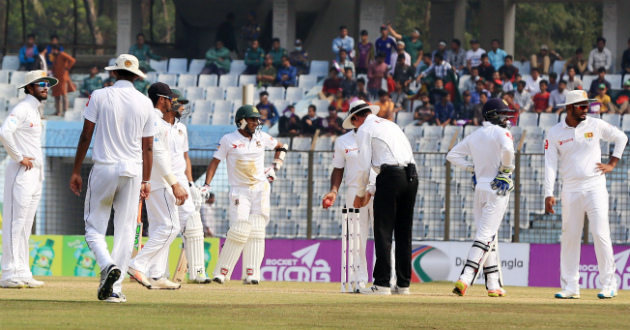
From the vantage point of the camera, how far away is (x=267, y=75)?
26.5 meters

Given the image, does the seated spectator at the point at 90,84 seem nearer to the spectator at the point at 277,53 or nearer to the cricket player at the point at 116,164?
the spectator at the point at 277,53

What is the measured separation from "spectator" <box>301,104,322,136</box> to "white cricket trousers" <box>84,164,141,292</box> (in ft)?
44.9

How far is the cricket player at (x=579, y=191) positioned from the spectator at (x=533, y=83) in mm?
12763

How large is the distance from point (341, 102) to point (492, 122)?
13.1 metres

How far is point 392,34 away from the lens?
26.9 metres

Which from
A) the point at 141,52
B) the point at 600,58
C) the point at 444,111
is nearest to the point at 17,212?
the point at 444,111

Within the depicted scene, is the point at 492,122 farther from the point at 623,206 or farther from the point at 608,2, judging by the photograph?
the point at 608,2

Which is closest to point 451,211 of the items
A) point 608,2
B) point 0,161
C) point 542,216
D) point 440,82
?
point 542,216

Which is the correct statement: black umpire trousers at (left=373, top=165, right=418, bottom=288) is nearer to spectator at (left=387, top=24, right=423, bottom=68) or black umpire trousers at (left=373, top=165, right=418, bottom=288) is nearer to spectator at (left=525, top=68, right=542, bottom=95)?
spectator at (left=525, top=68, right=542, bottom=95)

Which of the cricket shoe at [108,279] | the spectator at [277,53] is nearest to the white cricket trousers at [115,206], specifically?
the cricket shoe at [108,279]

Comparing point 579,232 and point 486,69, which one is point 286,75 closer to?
point 486,69

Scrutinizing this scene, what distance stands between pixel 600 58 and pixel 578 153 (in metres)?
15.0

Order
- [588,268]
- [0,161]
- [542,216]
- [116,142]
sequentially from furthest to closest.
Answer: [0,161] < [542,216] < [588,268] < [116,142]

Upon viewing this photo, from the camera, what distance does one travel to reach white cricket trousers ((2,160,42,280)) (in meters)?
11.4
